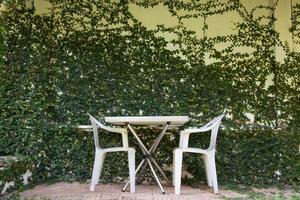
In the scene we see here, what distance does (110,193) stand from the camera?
5.49m

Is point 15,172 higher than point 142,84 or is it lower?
lower

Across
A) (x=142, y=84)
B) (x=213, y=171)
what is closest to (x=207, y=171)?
(x=213, y=171)

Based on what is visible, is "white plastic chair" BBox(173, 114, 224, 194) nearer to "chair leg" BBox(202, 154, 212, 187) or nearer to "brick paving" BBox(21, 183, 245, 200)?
"chair leg" BBox(202, 154, 212, 187)

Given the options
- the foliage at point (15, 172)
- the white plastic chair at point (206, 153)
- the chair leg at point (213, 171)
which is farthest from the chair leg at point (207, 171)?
the foliage at point (15, 172)

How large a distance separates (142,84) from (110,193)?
1.74 m

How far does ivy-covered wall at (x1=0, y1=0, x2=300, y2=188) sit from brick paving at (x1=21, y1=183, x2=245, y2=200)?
0.33 metres

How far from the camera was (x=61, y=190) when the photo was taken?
5.73m

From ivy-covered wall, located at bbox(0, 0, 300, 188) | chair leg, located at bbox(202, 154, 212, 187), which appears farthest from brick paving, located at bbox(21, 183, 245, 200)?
ivy-covered wall, located at bbox(0, 0, 300, 188)

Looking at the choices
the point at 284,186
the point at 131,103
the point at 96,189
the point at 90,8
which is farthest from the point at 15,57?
the point at 284,186

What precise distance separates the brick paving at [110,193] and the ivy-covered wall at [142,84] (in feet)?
1.07

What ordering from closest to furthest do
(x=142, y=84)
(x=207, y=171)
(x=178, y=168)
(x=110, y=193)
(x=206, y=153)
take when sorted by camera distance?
1. (x=178, y=168)
2. (x=110, y=193)
3. (x=206, y=153)
4. (x=207, y=171)
5. (x=142, y=84)

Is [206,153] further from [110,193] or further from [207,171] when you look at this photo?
[110,193]

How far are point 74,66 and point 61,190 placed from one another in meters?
1.83

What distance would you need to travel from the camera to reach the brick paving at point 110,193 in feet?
17.0
